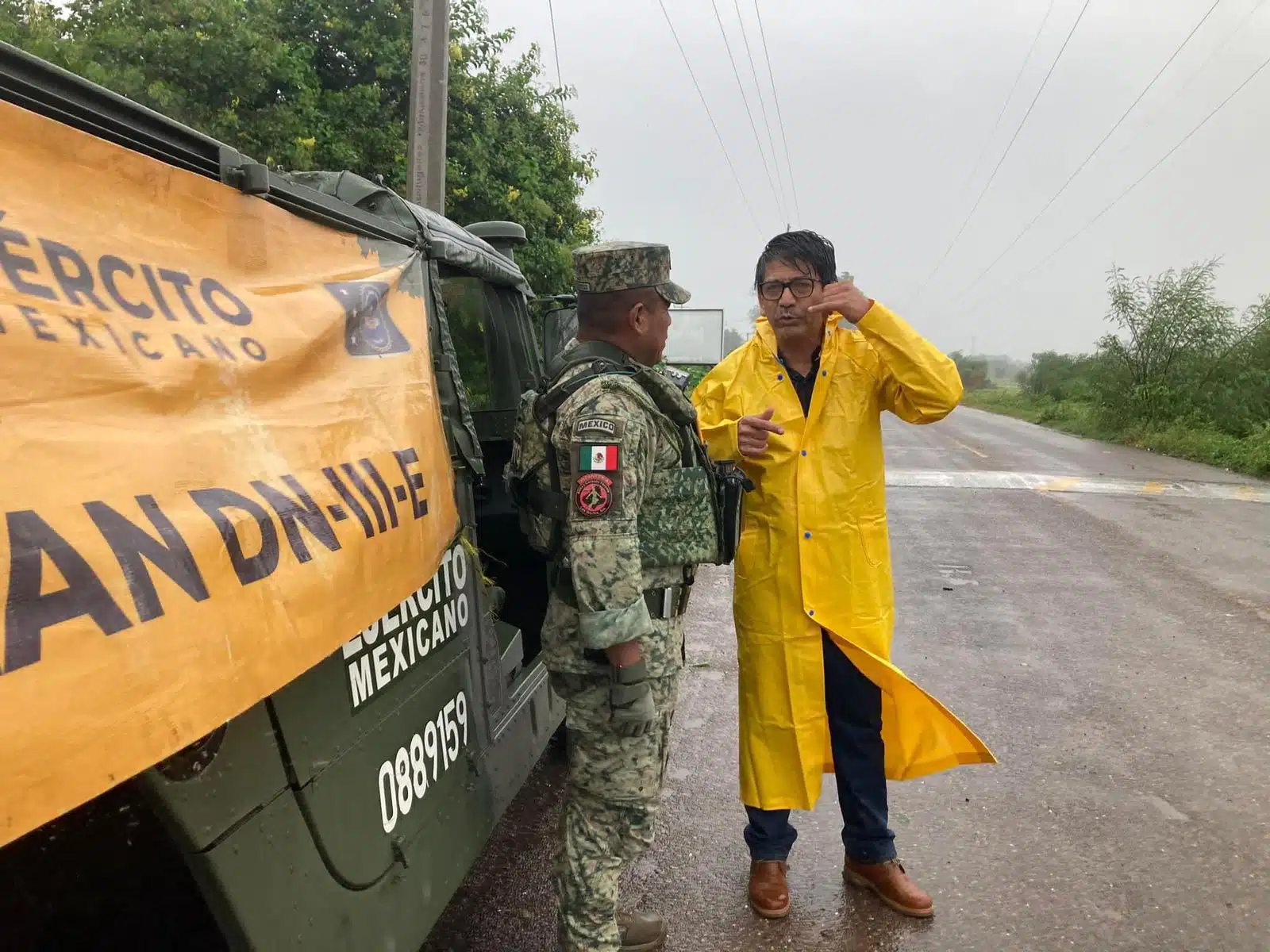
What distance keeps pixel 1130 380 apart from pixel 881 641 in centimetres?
1897

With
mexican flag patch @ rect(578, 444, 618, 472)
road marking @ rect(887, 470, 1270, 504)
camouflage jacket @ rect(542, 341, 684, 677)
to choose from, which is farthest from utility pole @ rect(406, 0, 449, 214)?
road marking @ rect(887, 470, 1270, 504)

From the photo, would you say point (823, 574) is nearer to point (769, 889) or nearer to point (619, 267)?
point (769, 889)

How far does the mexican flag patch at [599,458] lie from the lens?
1.97m

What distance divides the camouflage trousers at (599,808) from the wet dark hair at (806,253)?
1217 millimetres

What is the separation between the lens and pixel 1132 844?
2957mm

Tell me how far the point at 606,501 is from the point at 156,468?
1.00 meters

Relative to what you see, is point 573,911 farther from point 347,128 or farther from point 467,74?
point 467,74

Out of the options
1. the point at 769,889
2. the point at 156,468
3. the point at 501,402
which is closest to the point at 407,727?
the point at 156,468

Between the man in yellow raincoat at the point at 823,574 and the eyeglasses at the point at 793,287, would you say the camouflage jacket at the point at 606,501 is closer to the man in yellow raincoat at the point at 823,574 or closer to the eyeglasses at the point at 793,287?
the man in yellow raincoat at the point at 823,574

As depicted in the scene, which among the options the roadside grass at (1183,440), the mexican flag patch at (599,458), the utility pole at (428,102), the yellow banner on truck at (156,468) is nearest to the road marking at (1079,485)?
the roadside grass at (1183,440)

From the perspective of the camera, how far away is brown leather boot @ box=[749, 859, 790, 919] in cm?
262

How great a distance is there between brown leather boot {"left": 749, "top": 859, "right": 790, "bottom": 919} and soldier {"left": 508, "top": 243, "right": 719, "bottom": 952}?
22.4 inches

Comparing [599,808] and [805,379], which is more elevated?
[805,379]

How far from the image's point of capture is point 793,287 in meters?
2.61
